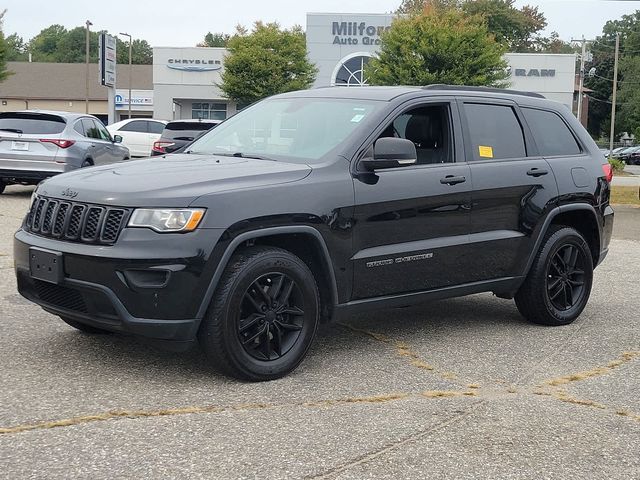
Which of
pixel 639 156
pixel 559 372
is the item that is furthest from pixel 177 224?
pixel 639 156

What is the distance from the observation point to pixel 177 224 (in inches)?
180

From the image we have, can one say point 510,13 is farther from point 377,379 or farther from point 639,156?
point 377,379

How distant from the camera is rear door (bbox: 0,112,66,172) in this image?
14680 mm

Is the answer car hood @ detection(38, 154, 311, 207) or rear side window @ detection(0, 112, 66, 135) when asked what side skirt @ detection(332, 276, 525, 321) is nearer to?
car hood @ detection(38, 154, 311, 207)

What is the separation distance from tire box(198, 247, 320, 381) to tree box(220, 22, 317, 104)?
40337 millimetres

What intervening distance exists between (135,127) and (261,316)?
2428 centimetres

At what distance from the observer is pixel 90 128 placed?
15.9 m

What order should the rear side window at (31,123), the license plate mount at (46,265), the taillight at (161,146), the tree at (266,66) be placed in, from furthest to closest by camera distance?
1. the tree at (266,66)
2. the taillight at (161,146)
3. the rear side window at (31,123)
4. the license plate mount at (46,265)

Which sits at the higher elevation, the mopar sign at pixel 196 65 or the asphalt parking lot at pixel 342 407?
the mopar sign at pixel 196 65

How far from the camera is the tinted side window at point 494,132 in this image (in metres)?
6.28

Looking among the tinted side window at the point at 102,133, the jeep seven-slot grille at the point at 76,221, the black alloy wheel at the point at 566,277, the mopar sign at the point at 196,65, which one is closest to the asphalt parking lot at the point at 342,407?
the black alloy wheel at the point at 566,277

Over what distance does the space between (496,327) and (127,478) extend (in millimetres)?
3871

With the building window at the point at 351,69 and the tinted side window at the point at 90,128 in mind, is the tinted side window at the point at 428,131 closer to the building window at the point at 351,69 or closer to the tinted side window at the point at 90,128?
the tinted side window at the point at 90,128

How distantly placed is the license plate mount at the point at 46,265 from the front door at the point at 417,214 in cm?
175
